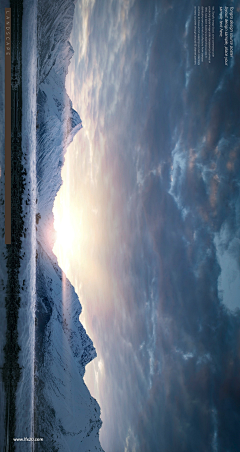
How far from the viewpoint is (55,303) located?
26.1 ft

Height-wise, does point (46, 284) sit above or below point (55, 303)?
above

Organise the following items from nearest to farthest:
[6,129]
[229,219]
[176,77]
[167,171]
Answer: [229,219] < [176,77] < [167,171] < [6,129]

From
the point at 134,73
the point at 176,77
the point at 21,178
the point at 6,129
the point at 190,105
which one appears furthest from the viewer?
the point at 134,73

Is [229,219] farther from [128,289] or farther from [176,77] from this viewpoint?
[128,289]

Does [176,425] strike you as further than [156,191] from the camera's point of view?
No

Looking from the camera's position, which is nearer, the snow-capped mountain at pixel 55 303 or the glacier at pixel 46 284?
the glacier at pixel 46 284

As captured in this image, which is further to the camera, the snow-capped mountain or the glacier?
the snow-capped mountain

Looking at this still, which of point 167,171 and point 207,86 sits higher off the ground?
point 207,86

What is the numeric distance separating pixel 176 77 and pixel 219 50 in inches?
47.0

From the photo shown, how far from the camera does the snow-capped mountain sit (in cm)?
659

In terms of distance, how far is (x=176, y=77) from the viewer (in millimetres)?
4613

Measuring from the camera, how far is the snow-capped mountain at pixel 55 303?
659cm

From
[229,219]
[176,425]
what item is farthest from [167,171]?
[176,425]

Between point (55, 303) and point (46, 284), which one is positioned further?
point (55, 303)
